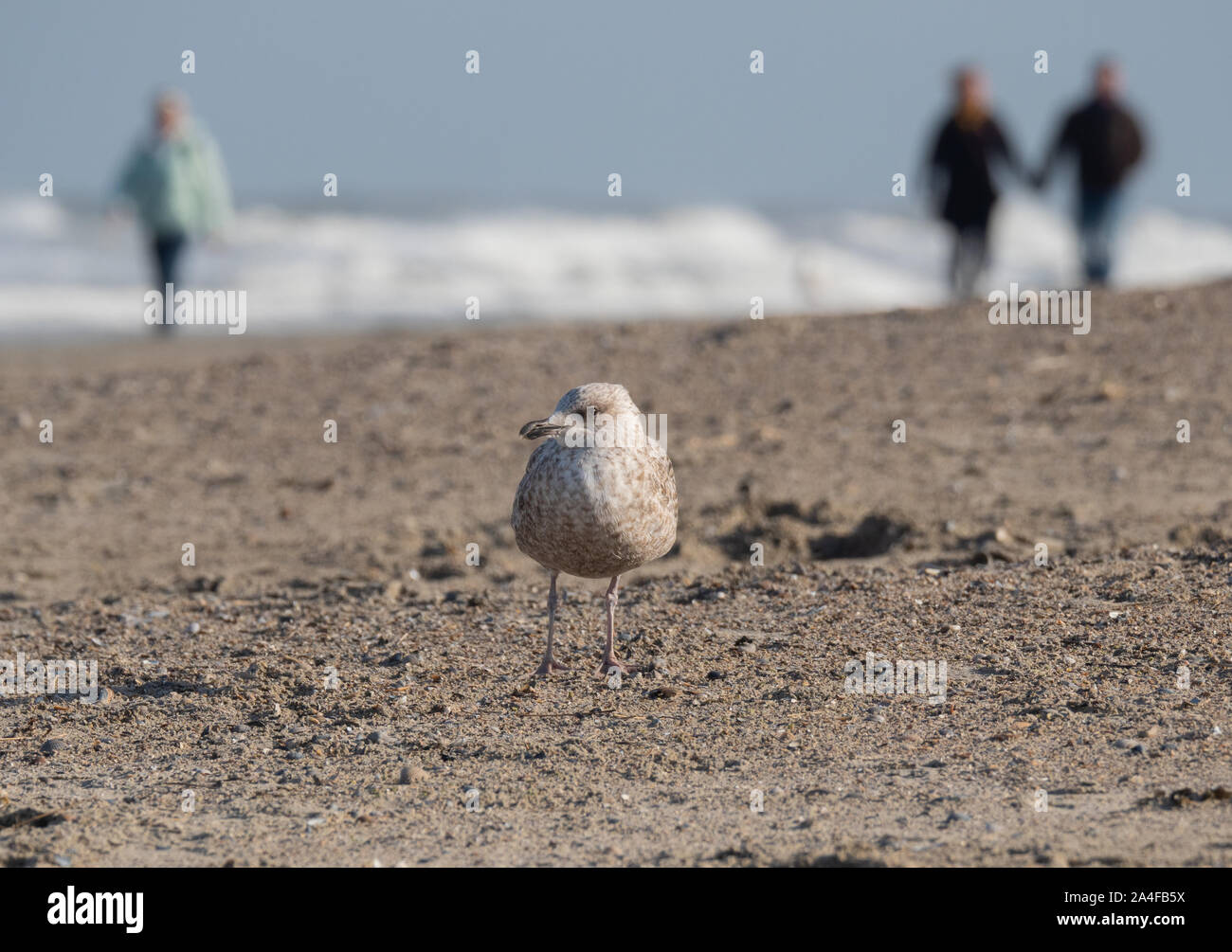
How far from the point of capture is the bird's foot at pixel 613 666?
6652 millimetres

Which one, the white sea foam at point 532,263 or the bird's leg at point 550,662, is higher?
the white sea foam at point 532,263

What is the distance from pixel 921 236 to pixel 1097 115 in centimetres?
2106

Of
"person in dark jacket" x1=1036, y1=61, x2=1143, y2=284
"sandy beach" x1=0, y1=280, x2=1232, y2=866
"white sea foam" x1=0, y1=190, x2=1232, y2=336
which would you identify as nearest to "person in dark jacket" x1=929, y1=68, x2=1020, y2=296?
"person in dark jacket" x1=1036, y1=61, x2=1143, y2=284

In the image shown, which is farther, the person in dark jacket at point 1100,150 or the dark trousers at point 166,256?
the dark trousers at point 166,256

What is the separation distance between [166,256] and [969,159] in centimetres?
888

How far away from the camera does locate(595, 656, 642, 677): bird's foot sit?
6652mm

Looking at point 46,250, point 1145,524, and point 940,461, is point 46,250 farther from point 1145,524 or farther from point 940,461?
point 1145,524

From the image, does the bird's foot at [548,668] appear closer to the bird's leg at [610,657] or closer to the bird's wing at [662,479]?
the bird's leg at [610,657]

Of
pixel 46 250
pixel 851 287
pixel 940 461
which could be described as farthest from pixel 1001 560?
pixel 46 250

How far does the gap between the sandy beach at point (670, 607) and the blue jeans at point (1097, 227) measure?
2366mm

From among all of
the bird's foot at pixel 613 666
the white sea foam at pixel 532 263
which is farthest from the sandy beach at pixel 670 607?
the white sea foam at pixel 532 263

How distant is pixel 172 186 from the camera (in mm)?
17047

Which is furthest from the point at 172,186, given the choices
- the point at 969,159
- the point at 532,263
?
the point at 532,263

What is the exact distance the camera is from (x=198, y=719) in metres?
6.28
